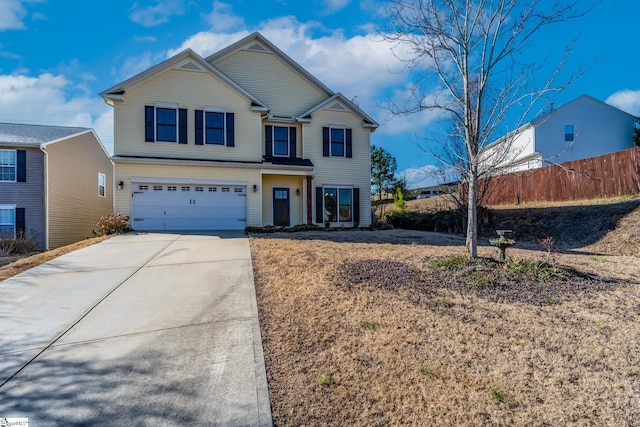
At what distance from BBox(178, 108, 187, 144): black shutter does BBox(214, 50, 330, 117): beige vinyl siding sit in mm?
3305

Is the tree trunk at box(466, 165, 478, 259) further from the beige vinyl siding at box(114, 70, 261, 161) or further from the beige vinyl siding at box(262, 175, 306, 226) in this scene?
the beige vinyl siding at box(114, 70, 261, 161)

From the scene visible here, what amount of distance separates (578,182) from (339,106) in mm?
11811

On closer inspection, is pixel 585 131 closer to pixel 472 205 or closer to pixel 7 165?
pixel 472 205

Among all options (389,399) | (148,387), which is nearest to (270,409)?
(389,399)

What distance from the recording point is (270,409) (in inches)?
118

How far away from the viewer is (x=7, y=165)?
16.5 m

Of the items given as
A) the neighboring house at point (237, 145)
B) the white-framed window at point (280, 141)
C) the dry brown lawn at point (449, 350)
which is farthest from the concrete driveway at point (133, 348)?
the white-framed window at point (280, 141)

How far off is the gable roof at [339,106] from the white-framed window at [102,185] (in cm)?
1392

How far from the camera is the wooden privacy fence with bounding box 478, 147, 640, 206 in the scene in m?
14.1

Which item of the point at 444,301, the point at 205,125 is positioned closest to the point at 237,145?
the point at 205,125

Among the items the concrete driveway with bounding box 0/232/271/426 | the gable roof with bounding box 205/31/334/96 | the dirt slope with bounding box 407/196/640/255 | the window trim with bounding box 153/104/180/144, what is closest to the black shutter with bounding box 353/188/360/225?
the gable roof with bounding box 205/31/334/96

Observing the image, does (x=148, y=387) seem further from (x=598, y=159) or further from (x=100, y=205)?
(x=100, y=205)

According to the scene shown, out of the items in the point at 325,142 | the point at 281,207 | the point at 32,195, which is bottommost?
the point at 281,207

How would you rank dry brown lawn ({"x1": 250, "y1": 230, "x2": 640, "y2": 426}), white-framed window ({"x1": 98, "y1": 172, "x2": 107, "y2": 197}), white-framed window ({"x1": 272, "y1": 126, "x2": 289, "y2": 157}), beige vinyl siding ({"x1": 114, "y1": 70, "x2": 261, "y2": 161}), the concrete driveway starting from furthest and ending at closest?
white-framed window ({"x1": 98, "y1": 172, "x2": 107, "y2": 197}) < white-framed window ({"x1": 272, "y1": 126, "x2": 289, "y2": 157}) < beige vinyl siding ({"x1": 114, "y1": 70, "x2": 261, "y2": 161}) < the concrete driveway < dry brown lawn ({"x1": 250, "y1": 230, "x2": 640, "y2": 426})
